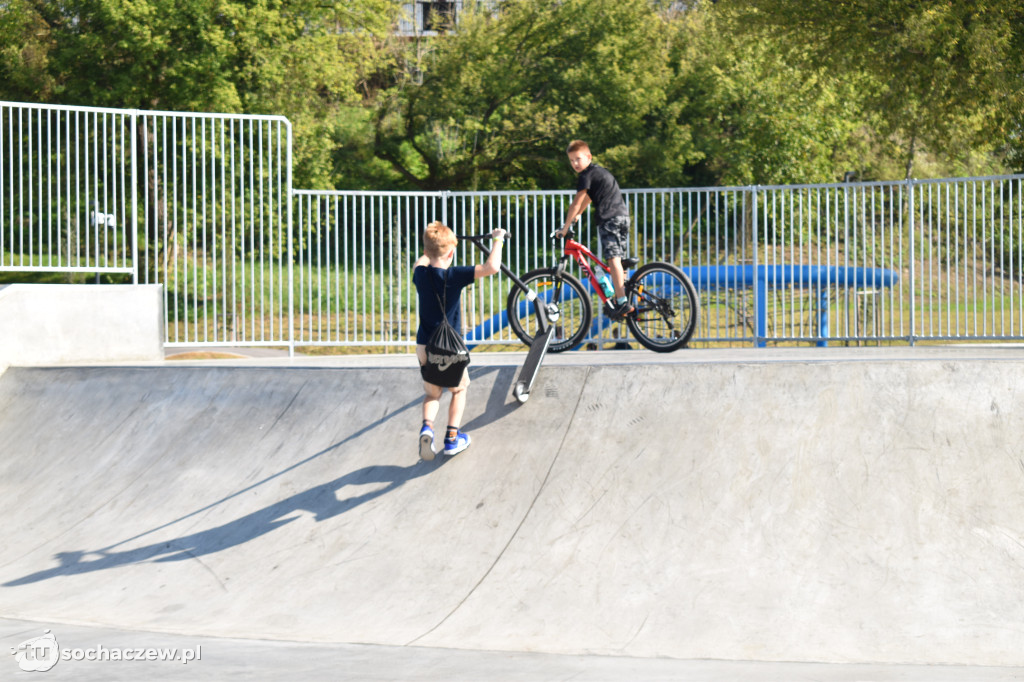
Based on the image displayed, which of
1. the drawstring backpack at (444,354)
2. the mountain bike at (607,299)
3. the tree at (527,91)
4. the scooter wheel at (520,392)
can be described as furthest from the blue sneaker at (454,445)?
the tree at (527,91)

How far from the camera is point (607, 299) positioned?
27.2 feet

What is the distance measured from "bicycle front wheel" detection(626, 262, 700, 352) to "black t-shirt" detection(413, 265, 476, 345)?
7.25ft

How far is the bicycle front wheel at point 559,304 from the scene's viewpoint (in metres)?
8.12

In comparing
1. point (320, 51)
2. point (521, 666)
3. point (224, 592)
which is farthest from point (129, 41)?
point (521, 666)

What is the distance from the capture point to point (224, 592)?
5828 millimetres

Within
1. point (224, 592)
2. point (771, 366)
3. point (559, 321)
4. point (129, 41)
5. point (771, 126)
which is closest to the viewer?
point (224, 592)

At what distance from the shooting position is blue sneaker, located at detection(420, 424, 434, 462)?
6.40m

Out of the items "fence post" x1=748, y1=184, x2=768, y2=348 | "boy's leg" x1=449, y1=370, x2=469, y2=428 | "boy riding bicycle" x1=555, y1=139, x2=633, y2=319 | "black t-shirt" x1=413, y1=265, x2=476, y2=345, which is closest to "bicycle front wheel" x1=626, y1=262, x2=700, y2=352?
"boy riding bicycle" x1=555, y1=139, x2=633, y2=319

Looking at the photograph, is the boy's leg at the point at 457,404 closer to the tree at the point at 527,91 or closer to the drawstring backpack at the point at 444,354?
the drawstring backpack at the point at 444,354

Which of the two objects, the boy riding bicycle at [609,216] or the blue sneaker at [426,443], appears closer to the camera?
the blue sneaker at [426,443]

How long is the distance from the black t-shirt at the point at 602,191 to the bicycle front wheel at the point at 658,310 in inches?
21.3

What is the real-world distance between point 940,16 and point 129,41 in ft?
62.9

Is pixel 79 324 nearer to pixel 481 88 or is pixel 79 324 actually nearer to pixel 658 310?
pixel 658 310

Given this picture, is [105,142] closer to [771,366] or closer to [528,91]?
[771,366]
